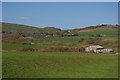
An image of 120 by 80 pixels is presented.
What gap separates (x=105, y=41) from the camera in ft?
274

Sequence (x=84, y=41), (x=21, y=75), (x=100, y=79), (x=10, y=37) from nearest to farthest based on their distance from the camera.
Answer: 1. (x=21, y=75)
2. (x=100, y=79)
3. (x=10, y=37)
4. (x=84, y=41)

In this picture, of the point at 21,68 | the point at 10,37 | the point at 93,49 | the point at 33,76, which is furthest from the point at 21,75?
the point at 10,37

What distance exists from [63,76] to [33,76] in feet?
9.61

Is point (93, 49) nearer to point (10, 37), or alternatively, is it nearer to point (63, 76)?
point (10, 37)

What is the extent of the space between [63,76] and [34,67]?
4.32m

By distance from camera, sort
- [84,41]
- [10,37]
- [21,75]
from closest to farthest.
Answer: [21,75] < [10,37] < [84,41]

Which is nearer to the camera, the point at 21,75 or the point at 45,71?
the point at 21,75

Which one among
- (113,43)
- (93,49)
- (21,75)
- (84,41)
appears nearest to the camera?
(21,75)

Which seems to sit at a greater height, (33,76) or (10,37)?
(10,37)

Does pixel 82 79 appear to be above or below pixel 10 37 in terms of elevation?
below

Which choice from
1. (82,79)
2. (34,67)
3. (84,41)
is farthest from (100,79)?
(84,41)

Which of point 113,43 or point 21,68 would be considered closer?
point 21,68

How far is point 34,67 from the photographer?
24250 mm

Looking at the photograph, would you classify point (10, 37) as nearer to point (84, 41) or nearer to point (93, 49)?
point (93, 49)
